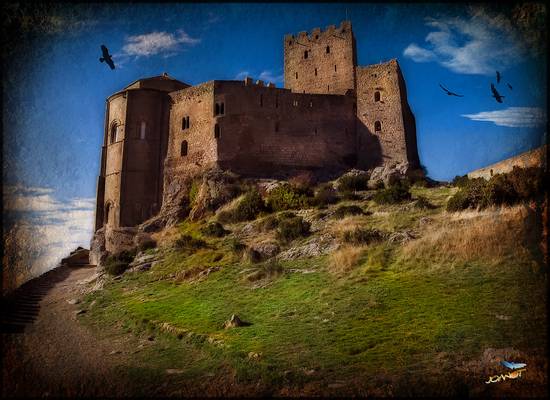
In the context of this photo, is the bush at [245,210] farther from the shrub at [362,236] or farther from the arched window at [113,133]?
the arched window at [113,133]

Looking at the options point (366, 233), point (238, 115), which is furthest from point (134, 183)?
point (366, 233)

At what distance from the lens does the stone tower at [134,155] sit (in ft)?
95.7

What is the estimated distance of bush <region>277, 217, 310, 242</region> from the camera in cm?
1848

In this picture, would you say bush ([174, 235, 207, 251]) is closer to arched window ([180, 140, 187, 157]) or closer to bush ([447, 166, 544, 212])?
arched window ([180, 140, 187, 157])

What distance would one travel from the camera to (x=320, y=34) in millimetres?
34750

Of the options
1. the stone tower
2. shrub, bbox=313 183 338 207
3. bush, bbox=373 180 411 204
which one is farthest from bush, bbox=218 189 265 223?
the stone tower

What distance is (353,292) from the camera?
40.2ft

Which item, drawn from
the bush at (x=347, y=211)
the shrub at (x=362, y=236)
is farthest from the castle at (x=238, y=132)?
the shrub at (x=362, y=236)

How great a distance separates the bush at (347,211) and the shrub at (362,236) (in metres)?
3.48

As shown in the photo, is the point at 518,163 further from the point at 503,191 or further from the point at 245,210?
the point at 245,210

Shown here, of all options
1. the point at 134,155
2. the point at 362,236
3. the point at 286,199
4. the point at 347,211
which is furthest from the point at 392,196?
the point at 134,155

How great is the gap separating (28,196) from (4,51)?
157 inches

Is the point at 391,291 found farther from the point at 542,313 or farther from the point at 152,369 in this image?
the point at 152,369

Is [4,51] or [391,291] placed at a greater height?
[4,51]
